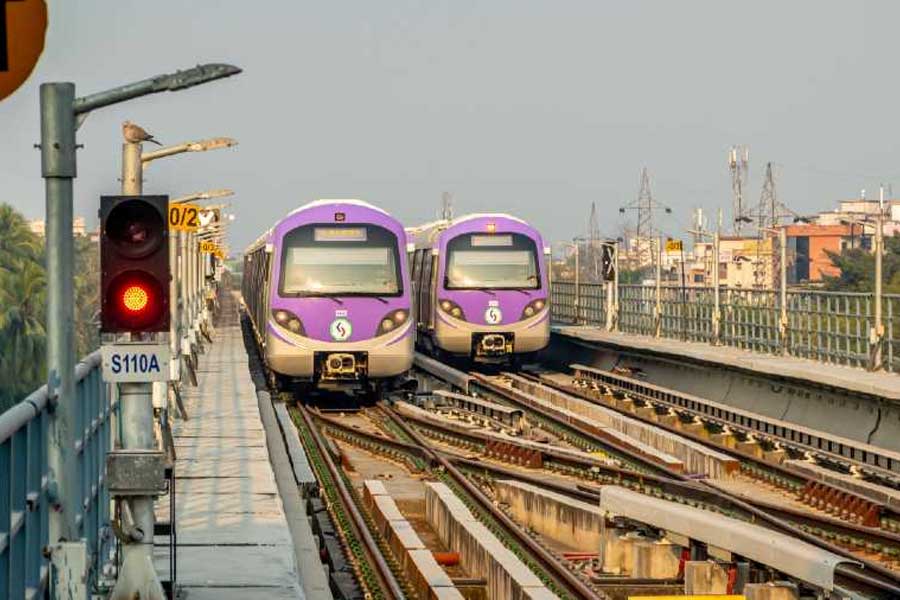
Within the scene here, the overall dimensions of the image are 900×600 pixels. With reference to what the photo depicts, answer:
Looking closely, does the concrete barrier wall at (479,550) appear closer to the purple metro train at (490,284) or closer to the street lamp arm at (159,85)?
the street lamp arm at (159,85)

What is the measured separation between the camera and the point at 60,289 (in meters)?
7.90

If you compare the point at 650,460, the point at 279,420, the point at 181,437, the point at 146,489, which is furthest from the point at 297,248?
Result: the point at 146,489

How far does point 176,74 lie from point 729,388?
59.4ft

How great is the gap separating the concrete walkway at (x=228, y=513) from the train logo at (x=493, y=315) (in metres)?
7.77

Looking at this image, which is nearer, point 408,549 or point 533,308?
point 408,549

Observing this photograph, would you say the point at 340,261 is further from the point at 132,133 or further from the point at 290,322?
the point at 132,133

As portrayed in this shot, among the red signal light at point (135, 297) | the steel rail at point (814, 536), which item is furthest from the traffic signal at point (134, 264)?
the steel rail at point (814, 536)

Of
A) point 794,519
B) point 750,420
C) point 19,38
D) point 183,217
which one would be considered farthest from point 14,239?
point 19,38

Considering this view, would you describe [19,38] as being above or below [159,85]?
below

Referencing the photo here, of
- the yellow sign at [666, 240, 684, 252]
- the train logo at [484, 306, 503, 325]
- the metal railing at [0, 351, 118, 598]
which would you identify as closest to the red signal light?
the metal railing at [0, 351, 118, 598]

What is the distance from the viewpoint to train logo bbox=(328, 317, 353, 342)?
25188mm

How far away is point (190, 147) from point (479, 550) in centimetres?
733

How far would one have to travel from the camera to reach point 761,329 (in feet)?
89.5

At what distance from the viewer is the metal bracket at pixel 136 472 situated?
327 inches
